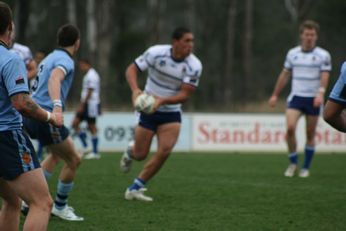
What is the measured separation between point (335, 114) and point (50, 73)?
10.8 feet

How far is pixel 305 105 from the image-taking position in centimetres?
1334

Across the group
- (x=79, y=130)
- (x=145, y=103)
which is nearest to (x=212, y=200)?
(x=145, y=103)

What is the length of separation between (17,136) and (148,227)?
250 cm

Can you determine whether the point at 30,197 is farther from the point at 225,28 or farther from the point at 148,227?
the point at 225,28

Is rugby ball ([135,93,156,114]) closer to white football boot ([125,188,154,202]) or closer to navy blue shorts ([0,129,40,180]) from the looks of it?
white football boot ([125,188,154,202])

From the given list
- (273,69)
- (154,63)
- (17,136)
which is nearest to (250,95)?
(273,69)

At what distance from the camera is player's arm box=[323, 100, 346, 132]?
6.26m

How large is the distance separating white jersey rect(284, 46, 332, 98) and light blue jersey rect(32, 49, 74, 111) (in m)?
6.06

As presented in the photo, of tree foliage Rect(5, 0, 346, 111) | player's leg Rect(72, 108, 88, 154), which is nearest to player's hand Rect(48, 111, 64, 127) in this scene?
player's leg Rect(72, 108, 88, 154)

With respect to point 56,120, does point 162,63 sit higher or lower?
lower

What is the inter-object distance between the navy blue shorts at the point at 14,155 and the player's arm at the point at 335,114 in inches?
95.0

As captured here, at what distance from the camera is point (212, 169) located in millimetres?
15383

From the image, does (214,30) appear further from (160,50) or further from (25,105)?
(25,105)

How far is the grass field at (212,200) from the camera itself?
8.17 m
